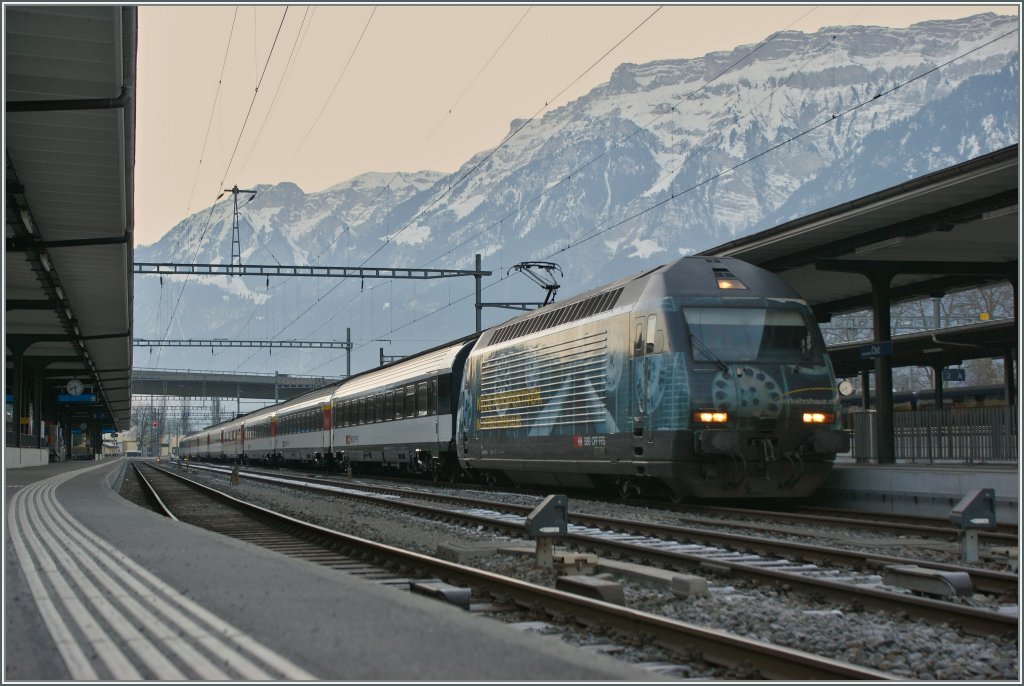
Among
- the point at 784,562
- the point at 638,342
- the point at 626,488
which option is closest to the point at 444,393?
the point at 626,488

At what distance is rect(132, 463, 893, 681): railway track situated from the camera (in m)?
6.03

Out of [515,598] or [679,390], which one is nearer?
[515,598]

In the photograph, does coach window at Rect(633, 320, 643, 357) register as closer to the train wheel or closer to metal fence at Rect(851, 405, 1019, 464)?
the train wheel

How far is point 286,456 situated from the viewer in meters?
52.1

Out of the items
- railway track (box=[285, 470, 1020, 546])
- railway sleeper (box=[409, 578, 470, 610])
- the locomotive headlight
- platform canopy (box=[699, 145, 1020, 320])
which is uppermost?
platform canopy (box=[699, 145, 1020, 320])

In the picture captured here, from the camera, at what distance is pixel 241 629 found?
6.14 meters

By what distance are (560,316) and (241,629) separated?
14.6 m

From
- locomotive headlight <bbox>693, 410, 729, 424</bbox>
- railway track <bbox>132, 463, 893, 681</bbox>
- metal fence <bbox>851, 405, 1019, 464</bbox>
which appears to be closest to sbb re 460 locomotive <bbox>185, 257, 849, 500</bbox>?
locomotive headlight <bbox>693, 410, 729, 424</bbox>

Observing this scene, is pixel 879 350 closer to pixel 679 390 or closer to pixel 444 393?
pixel 679 390

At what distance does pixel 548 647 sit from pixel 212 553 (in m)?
5.58

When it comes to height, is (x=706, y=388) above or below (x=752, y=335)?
below

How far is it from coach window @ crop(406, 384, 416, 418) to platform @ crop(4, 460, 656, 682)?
19954 mm

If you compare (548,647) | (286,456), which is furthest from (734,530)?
(286,456)

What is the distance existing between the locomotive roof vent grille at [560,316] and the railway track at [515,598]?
6.25 metres
